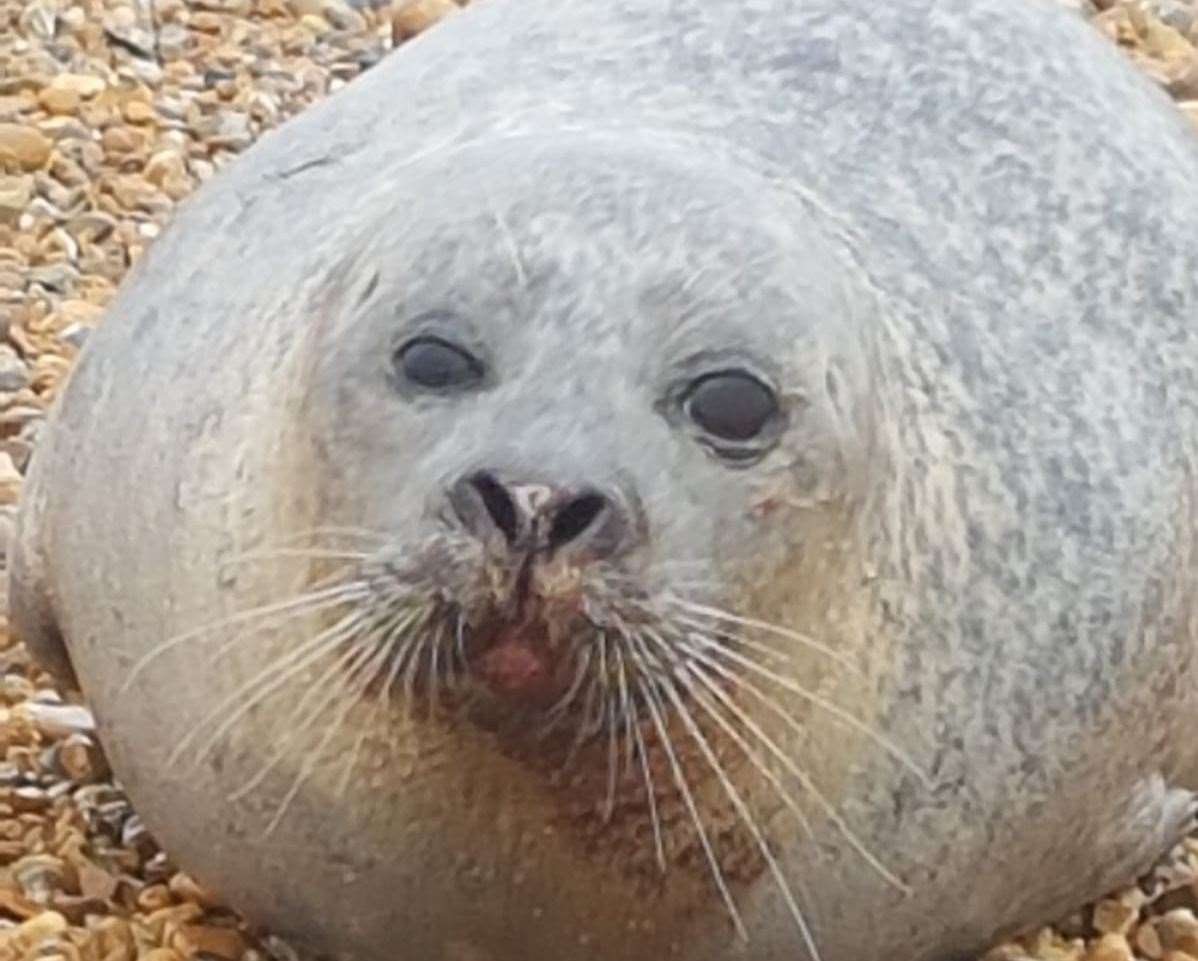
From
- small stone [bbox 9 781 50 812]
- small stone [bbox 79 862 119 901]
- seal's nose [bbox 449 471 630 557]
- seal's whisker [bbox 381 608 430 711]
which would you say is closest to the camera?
seal's nose [bbox 449 471 630 557]

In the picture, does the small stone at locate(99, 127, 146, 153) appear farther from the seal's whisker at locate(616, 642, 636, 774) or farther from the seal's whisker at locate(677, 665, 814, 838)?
the seal's whisker at locate(616, 642, 636, 774)

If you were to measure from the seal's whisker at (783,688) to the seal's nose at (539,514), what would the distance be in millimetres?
142

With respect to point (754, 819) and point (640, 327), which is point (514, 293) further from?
point (754, 819)

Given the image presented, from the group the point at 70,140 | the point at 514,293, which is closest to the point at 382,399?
the point at 514,293

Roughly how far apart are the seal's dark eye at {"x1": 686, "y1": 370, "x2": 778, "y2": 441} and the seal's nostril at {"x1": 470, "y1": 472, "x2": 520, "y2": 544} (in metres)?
0.19

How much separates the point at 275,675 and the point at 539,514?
495 mm

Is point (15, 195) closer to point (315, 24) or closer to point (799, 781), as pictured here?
point (315, 24)

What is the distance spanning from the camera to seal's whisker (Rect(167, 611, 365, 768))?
284 centimetres

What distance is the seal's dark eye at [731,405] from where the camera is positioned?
9.12ft

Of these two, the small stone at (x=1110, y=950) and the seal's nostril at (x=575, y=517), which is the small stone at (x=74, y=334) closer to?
the small stone at (x=1110, y=950)

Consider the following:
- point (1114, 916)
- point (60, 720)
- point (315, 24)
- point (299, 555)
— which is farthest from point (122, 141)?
point (299, 555)

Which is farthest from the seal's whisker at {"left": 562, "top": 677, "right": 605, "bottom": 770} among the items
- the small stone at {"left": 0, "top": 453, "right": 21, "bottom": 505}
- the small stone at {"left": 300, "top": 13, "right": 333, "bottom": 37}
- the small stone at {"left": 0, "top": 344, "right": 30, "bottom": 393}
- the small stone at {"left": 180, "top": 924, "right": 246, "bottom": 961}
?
the small stone at {"left": 300, "top": 13, "right": 333, "bottom": 37}

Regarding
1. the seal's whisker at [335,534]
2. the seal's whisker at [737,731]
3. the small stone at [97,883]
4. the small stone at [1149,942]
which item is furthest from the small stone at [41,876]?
the small stone at [1149,942]

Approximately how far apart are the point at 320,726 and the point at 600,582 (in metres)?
0.44
